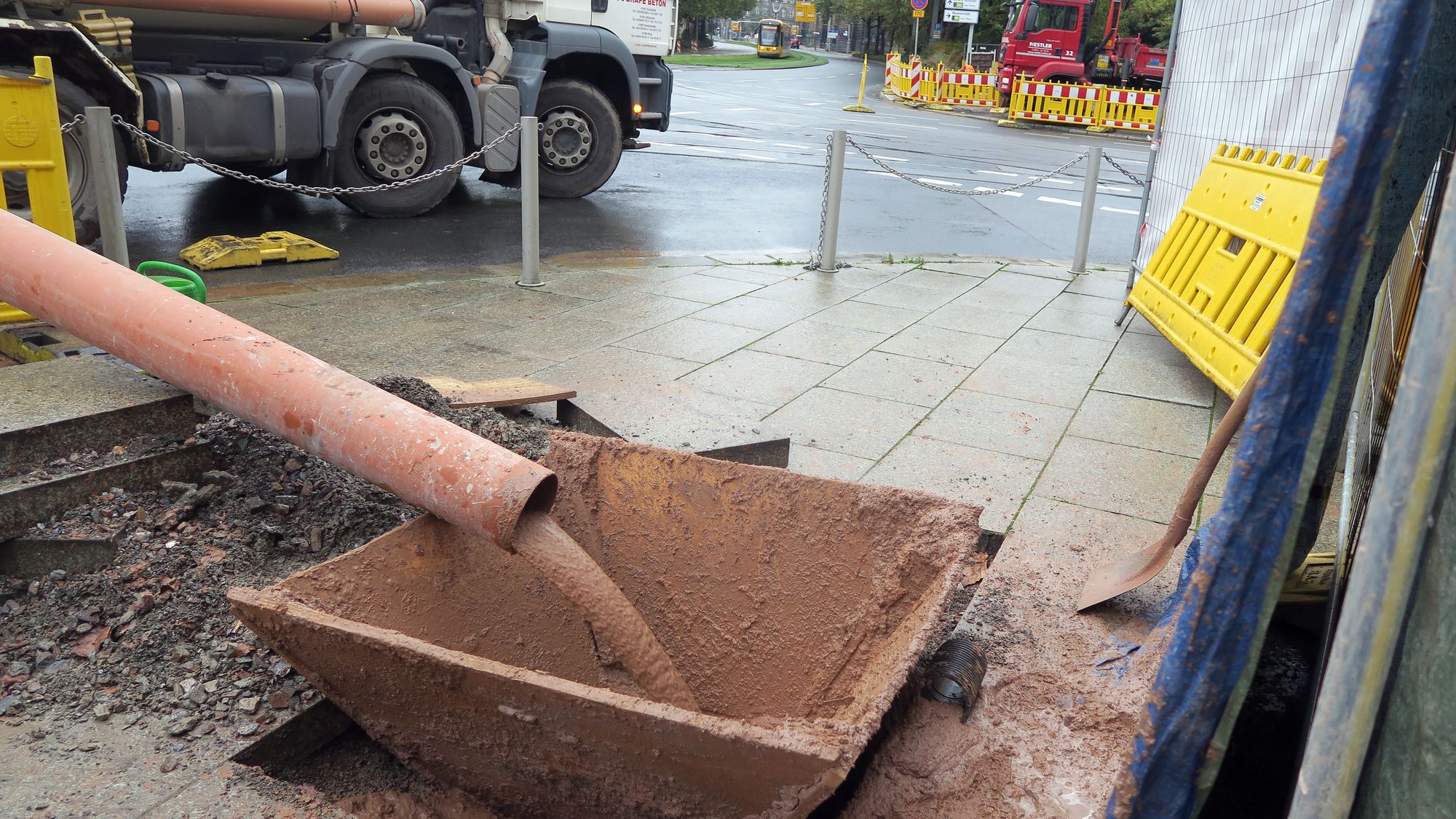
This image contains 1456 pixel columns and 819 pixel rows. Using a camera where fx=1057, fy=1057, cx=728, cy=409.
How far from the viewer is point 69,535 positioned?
10.3 ft

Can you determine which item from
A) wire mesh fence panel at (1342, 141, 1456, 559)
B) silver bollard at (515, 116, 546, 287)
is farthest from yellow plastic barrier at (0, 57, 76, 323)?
wire mesh fence panel at (1342, 141, 1456, 559)

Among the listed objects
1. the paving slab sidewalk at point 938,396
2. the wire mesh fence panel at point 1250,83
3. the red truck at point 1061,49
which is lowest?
the paving slab sidewalk at point 938,396

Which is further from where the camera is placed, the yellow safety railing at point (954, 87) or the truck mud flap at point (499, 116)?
the yellow safety railing at point (954, 87)

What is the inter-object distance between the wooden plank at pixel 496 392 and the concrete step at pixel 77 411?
3.29 feet

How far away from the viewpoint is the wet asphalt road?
9438mm

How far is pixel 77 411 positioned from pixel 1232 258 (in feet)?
17.3

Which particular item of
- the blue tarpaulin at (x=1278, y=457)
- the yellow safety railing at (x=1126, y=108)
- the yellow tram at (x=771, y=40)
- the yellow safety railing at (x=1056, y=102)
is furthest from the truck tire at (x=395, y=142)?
the yellow tram at (x=771, y=40)

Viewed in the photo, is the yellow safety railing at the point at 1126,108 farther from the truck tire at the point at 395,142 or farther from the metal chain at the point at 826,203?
the truck tire at the point at 395,142

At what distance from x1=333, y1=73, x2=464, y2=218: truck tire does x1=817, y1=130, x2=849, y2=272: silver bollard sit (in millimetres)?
3656

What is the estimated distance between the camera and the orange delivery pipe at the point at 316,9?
8.30 m

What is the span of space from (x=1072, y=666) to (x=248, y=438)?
289 cm

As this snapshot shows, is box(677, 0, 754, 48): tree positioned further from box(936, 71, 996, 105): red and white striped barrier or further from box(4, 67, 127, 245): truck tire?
box(4, 67, 127, 245): truck tire

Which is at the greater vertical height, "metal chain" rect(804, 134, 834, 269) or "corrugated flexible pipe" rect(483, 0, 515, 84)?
"corrugated flexible pipe" rect(483, 0, 515, 84)

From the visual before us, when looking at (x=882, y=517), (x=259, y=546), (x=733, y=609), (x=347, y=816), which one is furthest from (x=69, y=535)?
(x=882, y=517)
